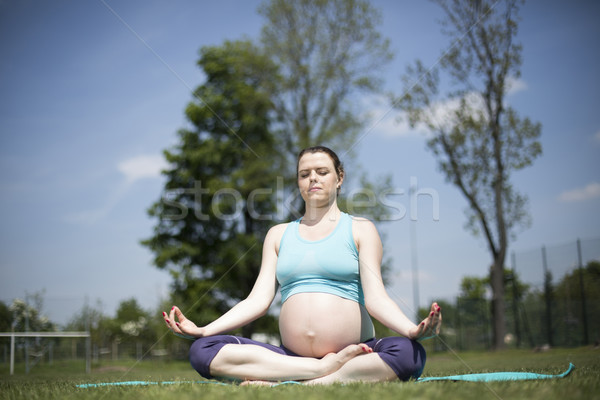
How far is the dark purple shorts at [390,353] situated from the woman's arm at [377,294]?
0.08m

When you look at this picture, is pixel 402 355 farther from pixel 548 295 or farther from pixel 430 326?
pixel 548 295

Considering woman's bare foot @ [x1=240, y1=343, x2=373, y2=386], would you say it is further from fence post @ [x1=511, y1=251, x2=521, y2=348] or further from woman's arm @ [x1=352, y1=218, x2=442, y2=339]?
fence post @ [x1=511, y1=251, x2=521, y2=348]

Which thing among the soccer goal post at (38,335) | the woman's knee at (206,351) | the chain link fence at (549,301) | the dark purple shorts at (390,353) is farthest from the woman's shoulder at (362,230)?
the soccer goal post at (38,335)

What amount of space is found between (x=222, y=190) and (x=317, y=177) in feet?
50.8

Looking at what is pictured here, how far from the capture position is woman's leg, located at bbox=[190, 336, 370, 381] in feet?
9.70

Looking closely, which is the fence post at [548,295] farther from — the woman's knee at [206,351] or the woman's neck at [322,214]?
the woman's knee at [206,351]

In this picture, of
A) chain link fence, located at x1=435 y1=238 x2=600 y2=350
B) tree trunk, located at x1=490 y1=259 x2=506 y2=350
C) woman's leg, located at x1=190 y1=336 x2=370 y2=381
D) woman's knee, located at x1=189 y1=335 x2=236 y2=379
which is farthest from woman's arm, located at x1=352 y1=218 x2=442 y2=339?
tree trunk, located at x1=490 y1=259 x2=506 y2=350

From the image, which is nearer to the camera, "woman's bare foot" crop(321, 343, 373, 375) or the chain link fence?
"woman's bare foot" crop(321, 343, 373, 375)

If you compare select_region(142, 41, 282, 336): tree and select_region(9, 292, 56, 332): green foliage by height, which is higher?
select_region(142, 41, 282, 336): tree

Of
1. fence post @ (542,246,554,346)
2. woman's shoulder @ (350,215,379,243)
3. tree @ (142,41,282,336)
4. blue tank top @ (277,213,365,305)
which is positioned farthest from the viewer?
tree @ (142,41,282,336)

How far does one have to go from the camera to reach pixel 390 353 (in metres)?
2.88

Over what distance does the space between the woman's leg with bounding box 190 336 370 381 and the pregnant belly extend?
147 millimetres

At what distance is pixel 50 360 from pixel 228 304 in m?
8.42

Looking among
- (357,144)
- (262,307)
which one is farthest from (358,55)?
(262,307)
